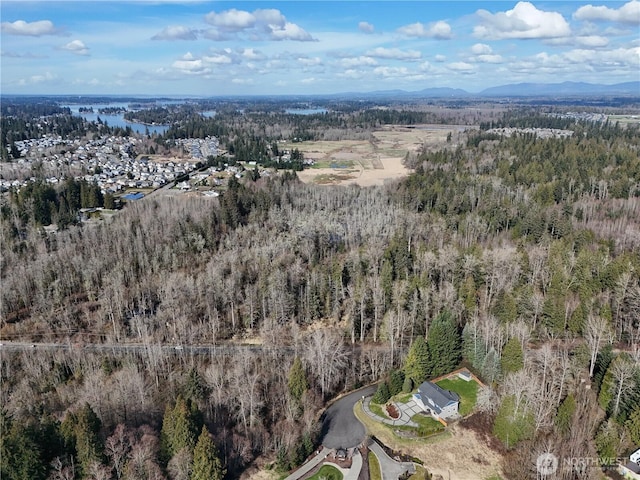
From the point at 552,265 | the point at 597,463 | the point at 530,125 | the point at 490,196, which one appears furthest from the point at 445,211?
the point at 530,125

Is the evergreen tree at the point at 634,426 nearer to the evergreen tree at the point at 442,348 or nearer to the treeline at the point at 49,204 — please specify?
the evergreen tree at the point at 442,348

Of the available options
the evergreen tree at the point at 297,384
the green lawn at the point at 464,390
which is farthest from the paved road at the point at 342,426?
the green lawn at the point at 464,390

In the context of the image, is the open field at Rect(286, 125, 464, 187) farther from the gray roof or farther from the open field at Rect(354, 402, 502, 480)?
the open field at Rect(354, 402, 502, 480)

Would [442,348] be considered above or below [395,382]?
above

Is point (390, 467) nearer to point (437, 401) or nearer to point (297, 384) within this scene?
point (437, 401)

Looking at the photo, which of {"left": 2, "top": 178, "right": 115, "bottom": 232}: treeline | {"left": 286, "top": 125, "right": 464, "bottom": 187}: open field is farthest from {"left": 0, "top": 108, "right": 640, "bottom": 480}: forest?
{"left": 286, "top": 125, "right": 464, "bottom": 187}: open field

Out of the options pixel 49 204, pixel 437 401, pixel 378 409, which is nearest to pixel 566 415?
pixel 437 401
